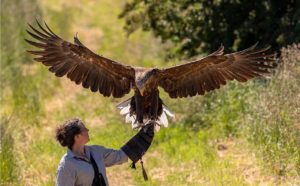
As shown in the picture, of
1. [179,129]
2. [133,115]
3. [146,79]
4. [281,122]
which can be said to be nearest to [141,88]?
[146,79]

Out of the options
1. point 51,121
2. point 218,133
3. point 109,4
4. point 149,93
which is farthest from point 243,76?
point 109,4

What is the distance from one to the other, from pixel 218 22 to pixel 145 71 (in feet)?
23.6

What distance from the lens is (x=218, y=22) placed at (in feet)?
48.9

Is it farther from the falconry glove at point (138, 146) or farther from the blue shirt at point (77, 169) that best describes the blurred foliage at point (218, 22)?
the blue shirt at point (77, 169)

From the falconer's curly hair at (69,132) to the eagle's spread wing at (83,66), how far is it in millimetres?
2482

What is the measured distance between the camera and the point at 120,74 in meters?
8.72

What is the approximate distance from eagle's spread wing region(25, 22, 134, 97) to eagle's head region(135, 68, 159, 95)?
0.45 metres

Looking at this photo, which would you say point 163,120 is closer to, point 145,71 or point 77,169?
point 145,71

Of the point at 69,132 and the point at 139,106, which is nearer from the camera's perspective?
the point at 69,132

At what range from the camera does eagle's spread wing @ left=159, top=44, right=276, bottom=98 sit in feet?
27.6

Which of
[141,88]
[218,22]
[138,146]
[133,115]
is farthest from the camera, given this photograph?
[218,22]

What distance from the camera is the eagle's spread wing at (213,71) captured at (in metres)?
8.41

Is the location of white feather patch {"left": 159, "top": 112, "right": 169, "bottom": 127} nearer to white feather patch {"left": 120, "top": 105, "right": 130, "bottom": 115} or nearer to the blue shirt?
white feather patch {"left": 120, "top": 105, "right": 130, "bottom": 115}

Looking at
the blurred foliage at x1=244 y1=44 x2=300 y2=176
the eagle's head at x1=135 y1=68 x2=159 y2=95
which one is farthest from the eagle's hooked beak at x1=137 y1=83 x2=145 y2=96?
the blurred foliage at x1=244 y1=44 x2=300 y2=176
